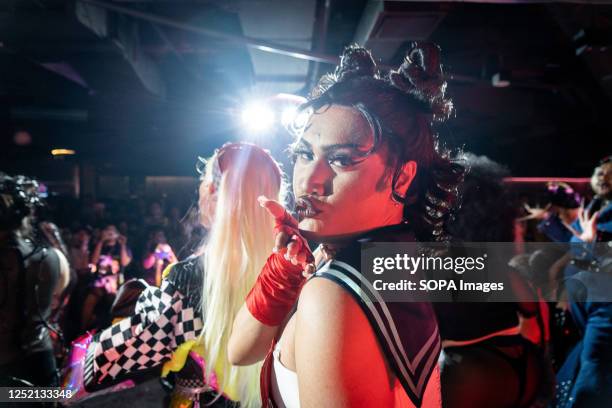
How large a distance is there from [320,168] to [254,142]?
1.92 ft

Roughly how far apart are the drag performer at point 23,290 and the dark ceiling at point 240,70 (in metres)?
1.10

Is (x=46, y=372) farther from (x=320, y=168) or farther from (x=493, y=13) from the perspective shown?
(x=493, y=13)

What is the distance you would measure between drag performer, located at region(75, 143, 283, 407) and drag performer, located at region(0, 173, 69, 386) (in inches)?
37.6

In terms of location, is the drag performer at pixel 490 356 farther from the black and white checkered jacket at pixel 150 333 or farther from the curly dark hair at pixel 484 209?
the black and white checkered jacket at pixel 150 333

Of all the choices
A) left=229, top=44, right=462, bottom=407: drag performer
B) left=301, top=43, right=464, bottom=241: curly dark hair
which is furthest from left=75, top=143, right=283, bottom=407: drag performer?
left=301, top=43, right=464, bottom=241: curly dark hair

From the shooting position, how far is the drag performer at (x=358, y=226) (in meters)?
0.75

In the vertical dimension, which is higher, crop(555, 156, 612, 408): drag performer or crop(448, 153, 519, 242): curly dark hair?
crop(448, 153, 519, 242): curly dark hair

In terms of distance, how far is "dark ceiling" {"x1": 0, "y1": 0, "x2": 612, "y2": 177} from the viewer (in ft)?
8.97

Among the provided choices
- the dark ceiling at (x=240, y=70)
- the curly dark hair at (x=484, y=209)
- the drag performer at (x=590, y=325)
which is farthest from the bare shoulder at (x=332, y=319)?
the drag performer at (x=590, y=325)

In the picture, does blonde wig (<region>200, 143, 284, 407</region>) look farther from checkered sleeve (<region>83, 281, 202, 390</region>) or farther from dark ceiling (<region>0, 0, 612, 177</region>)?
dark ceiling (<region>0, 0, 612, 177</region>)

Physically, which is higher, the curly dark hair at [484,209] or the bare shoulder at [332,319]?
the curly dark hair at [484,209]

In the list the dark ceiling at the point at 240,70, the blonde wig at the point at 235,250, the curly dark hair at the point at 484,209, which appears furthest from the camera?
the dark ceiling at the point at 240,70

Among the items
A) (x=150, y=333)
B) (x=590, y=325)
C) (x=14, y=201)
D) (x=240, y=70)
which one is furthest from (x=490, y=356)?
(x=240, y=70)

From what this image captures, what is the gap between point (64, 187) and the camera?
14.0 feet
